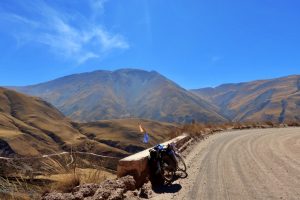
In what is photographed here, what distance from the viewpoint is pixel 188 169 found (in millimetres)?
Result: 14898

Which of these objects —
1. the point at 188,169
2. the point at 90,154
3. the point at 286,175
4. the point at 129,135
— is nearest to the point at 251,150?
the point at 188,169

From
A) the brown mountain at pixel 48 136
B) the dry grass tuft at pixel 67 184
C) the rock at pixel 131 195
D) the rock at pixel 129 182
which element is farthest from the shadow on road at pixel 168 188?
the brown mountain at pixel 48 136

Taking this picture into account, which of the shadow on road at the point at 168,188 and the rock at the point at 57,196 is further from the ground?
the rock at the point at 57,196

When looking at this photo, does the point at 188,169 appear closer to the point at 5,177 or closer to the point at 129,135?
the point at 5,177

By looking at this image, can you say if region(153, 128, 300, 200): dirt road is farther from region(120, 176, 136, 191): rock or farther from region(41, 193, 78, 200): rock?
region(41, 193, 78, 200): rock

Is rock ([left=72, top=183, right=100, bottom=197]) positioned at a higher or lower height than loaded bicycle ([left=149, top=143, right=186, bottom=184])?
lower

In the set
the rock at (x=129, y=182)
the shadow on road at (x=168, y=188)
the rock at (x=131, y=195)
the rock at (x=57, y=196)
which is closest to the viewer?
the rock at (x=57, y=196)

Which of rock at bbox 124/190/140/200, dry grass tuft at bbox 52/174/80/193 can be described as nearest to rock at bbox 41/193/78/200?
dry grass tuft at bbox 52/174/80/193

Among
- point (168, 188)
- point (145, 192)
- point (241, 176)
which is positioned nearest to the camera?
point (145, 192)

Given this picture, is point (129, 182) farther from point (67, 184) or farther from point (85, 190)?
point (85, 190)

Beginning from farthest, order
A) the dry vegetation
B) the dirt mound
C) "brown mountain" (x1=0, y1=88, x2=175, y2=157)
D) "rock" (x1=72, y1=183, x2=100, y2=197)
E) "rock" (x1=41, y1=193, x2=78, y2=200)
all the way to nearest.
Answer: "brown mountain" (x1=0, y1=88, x2=175, y2=157), "rock" (x1=72, y1=183, x2=100, y2=197), the dirt mound, "rock" (x1=41, y1=193, x2=78, y2=200), the dry vegetation

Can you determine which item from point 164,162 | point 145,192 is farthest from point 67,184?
point 164,162

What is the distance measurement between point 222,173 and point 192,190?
2809 mm

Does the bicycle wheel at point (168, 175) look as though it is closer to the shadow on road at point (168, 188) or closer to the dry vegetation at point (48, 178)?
the shadow on road at point (168, 188)
